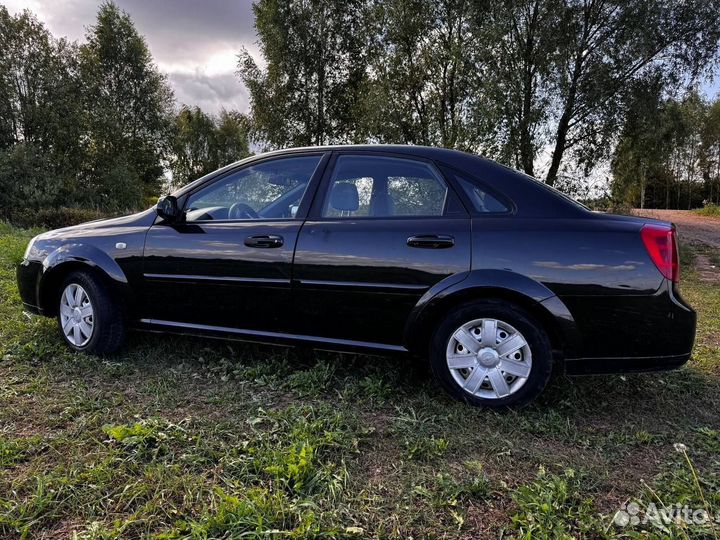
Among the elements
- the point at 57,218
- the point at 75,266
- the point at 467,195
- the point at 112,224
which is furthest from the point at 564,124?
the point at 57,218

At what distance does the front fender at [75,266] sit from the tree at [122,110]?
19.9 metres

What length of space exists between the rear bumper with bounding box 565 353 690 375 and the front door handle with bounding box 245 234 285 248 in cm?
183

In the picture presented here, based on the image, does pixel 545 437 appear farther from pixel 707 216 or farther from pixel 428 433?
pixel 707 216

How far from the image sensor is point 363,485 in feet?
Result: 6.72

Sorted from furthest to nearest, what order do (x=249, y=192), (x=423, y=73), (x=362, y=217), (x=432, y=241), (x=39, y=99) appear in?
(x=39, y=99)
(x=423, y=73)
(x=249, y=192)
(x=362, y=217)
(x=432, y=241)

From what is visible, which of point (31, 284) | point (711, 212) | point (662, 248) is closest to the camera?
point (662, 248)

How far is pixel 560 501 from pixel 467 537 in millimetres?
451

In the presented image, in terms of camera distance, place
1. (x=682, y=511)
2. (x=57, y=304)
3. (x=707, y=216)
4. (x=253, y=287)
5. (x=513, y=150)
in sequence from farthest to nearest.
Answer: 1. (x=707, y=216)
2. (x=513, y=150)
3. (x=57, y=304)
4. (x=253, y=287)
5. (x=682, y=511)

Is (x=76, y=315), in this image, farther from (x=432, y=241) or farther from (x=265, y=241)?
(x=432, y=241)

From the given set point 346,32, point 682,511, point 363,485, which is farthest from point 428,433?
point 346,32

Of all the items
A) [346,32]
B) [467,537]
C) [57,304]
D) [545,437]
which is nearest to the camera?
[467,537]

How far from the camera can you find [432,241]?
8.87 feet

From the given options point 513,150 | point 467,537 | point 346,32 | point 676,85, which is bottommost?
point 467,537

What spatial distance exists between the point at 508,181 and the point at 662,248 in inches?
34.1
